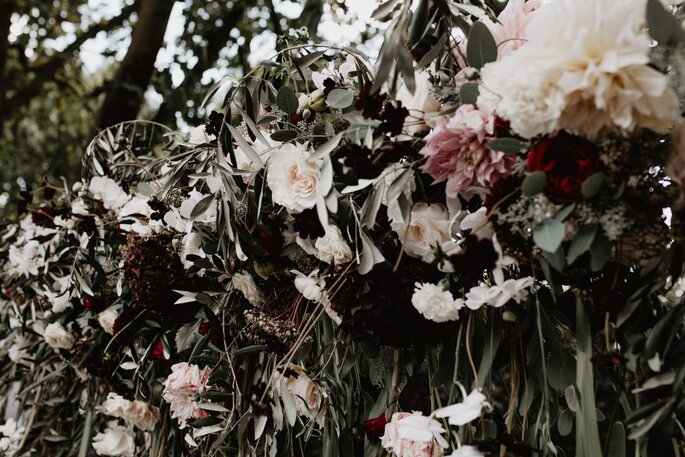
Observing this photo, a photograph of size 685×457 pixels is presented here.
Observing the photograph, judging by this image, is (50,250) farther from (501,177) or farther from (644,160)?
(644,160)

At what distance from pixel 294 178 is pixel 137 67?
196 cm

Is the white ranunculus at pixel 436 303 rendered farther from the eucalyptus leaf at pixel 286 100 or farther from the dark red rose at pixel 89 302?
the dark red rose at pixel 89 302

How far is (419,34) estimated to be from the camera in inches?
28.0

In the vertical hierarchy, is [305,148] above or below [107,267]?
above

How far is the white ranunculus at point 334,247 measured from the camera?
79 cm

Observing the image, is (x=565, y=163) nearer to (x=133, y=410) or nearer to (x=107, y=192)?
(x=133, y=410)

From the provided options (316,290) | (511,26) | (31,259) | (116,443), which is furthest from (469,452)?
(31,259)

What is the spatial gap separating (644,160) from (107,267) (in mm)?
1087

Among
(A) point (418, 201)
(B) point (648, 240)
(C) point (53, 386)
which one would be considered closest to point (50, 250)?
(C) point (53, 386)

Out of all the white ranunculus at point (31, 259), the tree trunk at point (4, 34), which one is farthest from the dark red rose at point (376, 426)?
the tree trunk at point (4, 34)

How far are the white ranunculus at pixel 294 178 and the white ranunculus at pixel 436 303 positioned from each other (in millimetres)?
189

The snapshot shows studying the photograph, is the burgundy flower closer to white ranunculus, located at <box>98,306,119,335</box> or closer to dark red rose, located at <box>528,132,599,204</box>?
dark red rose, located at <box>528,132,599,204</box>

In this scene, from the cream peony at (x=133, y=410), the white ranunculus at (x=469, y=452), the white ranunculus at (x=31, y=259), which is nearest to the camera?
the white ranunculus at (x=469, y=452)

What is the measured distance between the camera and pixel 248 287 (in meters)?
0.94
